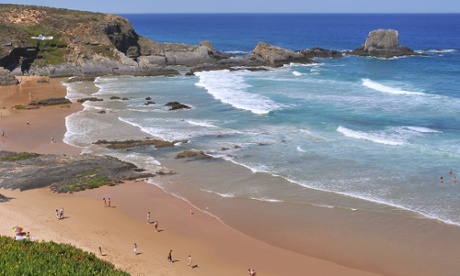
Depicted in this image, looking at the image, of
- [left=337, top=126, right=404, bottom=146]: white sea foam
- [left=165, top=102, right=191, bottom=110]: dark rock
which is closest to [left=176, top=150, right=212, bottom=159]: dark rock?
[left=337, top=126, right=404, bottom=146]: white sea foam

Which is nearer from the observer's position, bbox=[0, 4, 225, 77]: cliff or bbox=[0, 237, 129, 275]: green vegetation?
bbox=[0, 237, 129, 275]: green vegetation

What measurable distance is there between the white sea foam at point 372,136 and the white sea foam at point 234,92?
8901 mm

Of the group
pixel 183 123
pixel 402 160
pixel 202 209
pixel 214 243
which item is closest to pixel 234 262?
pixel 214 243

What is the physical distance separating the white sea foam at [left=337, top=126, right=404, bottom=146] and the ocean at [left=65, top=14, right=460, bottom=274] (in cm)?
15

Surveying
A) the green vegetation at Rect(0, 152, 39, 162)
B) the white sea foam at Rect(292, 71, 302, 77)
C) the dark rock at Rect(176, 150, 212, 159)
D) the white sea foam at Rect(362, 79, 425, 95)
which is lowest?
the dark rock at Rect(176, 150, 212, 159)

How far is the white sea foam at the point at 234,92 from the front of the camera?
49156 millimetres

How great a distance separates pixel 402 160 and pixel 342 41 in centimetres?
9651

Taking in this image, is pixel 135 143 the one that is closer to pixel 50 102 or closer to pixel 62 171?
pixel 62 171

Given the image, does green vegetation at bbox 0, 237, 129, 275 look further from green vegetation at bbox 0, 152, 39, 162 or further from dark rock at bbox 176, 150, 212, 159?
dark rock at bbox 176, 150, 212, 159

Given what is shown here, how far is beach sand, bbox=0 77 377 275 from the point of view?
20547 millimetres

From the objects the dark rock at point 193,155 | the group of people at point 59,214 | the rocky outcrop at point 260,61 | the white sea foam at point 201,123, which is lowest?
the group of people at point 59,214

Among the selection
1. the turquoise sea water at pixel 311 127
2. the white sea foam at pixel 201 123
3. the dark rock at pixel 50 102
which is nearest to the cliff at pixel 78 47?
the turquoise sea water at pixel 311 127

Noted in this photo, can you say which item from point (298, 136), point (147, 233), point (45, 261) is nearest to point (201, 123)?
point (298, 136)

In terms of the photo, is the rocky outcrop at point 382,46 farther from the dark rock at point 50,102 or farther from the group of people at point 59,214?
the group of people at point 59,214
